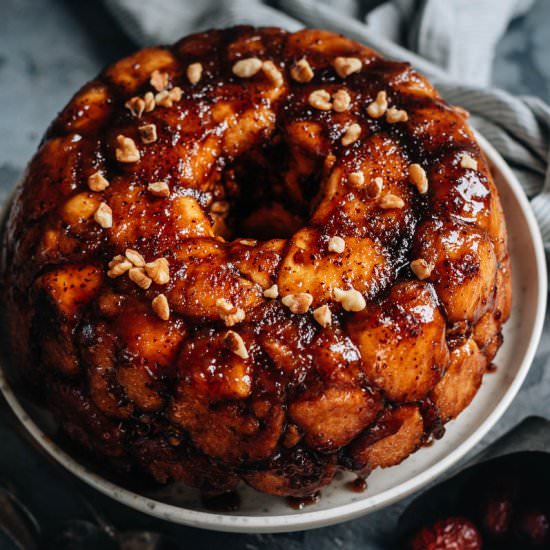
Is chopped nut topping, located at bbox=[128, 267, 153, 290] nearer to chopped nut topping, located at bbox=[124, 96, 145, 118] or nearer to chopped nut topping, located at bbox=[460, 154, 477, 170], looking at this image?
chopped nut topping, located at bbox=[124, 96, 145, 118]

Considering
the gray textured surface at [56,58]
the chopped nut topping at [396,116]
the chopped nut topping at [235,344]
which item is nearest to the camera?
the chopped nut topping at [235,344]

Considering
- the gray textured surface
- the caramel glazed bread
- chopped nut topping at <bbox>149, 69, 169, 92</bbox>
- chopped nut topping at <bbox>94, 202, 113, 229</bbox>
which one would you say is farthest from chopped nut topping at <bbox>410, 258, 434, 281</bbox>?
the gray textured surface

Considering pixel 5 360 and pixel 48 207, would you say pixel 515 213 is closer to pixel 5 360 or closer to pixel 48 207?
pixel 48 207

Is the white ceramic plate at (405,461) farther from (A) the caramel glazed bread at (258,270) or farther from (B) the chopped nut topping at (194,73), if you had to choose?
(B) the chopped nut topping at (194,73)

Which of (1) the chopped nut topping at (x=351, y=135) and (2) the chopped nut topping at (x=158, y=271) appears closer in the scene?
(2) the chopped nut topping at (x=158, y=271)

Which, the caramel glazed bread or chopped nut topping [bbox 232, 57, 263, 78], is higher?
chopped nut topping [bbox 232, 57, 263, 78]

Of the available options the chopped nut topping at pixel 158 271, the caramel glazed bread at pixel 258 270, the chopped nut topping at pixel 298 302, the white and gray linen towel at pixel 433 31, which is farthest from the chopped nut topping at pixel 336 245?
the white and gray linen towel at pixel 433 31

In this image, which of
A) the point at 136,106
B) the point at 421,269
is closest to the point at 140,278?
the point at 136,106

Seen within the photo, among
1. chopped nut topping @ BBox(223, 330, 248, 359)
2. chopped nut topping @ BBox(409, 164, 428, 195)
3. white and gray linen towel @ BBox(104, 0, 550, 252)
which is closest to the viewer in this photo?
chopped nut topping @ BBox(223, 330, 248, 359)
